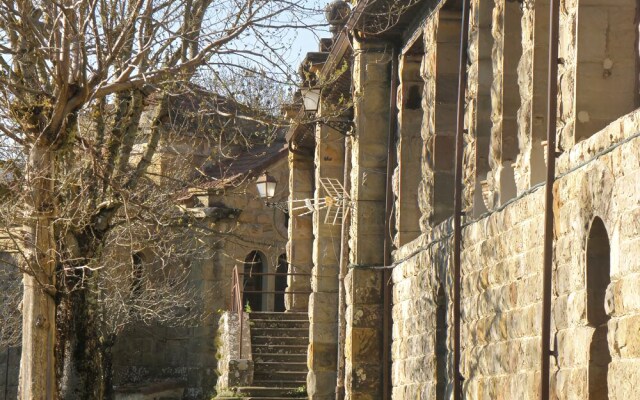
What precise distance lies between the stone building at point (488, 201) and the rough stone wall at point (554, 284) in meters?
0.02

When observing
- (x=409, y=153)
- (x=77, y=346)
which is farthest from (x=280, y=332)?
(x=77, y=346)

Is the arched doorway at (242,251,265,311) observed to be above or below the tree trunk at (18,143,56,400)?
above

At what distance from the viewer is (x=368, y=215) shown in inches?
753

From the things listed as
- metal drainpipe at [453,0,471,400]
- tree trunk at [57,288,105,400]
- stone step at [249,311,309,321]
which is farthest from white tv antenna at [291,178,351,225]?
metal drainpipe at [453,0,471,400]

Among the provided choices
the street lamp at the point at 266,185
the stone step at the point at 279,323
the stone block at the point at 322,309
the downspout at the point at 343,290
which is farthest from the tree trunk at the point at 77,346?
the stone step at the point at 279,323

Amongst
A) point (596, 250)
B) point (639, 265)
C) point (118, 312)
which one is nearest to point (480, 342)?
point (596, 250)

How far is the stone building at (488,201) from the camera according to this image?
10180 mm

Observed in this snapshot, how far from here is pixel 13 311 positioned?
A: 2964cm

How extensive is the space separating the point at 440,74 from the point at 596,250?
20.8 feet


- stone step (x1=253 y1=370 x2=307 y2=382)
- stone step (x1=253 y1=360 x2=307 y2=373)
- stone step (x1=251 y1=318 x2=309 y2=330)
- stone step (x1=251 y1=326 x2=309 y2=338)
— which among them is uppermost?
stone step (x1=251 y1=318 x2=309 y2=330)

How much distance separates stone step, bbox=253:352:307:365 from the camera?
81.6ft

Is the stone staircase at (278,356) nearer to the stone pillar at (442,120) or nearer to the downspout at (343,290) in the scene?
the downspout at (343,290)

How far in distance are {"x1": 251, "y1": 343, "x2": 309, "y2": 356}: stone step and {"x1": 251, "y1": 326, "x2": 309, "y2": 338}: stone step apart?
48 cm

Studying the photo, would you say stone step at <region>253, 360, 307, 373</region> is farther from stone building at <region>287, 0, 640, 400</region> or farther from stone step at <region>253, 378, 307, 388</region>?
stone building at <region>287, 0, 640, 400</region>
